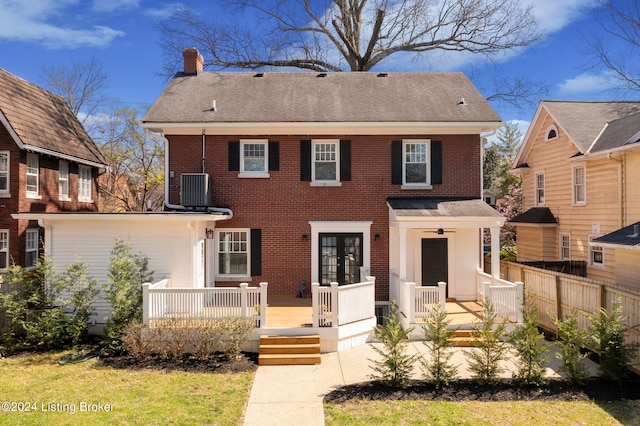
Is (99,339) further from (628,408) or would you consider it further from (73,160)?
(628,408)

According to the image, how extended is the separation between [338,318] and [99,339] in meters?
6.40

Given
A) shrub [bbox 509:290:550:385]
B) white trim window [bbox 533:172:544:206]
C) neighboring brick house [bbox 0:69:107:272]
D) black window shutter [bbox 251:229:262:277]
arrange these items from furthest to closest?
white trim window [bbox 533:172:544:206] → neighboring brick house [bbox 0:69:107:272] → black window shutter [bbox 251:229:262:277] → shrub [bbox 509:290:550:385]

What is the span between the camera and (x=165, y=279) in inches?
424

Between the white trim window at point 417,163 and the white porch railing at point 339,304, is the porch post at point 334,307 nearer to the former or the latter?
the white porch railing at point 339,304

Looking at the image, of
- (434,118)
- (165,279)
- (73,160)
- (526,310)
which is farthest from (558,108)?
(73,160)

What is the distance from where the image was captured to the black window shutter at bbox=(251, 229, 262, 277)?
1317 cm

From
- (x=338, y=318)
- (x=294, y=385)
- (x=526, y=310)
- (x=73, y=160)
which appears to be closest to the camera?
(x=294, y=385)

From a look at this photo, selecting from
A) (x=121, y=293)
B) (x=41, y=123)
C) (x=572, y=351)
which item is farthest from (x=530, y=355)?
(x=41, y=123)

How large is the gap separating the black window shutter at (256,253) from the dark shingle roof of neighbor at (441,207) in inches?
179

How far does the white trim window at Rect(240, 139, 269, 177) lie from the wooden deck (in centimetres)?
423

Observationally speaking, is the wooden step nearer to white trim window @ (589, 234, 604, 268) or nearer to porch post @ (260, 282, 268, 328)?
porch post @ (260, 282, 268, 328)

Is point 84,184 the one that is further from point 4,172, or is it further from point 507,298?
point 507,298

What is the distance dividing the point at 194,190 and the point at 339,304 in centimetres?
612

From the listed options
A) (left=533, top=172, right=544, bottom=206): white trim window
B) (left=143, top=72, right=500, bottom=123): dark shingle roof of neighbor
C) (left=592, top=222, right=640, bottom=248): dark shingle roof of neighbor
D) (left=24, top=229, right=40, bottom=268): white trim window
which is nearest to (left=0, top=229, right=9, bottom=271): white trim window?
(left=24, top=229, right=40, bottom=268): white trim window
